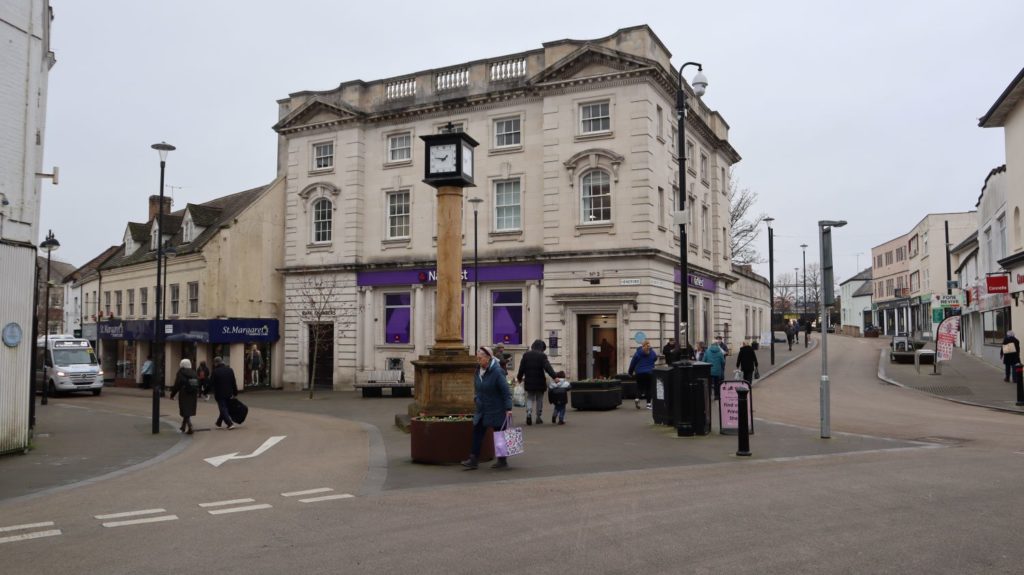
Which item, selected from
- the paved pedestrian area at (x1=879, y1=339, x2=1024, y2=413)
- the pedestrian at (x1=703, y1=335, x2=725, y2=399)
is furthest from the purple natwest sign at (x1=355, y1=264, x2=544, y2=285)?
the paved pedestrian area at (x1=879, y1=339, x2=1024, y2=413)

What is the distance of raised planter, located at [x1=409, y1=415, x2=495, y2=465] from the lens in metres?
11.7

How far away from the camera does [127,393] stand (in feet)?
113

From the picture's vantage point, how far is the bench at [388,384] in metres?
27.4

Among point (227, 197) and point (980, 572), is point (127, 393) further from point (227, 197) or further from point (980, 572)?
point (980, 572)

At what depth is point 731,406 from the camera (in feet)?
46.6

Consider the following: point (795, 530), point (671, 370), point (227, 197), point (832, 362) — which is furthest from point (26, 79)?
point (832, 362)

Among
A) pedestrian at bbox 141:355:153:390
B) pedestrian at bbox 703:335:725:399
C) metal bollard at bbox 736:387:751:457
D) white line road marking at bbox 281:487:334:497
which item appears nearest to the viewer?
white line road marking at bbox 281:487:334:497

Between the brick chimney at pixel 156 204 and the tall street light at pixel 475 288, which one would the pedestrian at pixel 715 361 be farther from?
the brick chimney at pixel 156 204

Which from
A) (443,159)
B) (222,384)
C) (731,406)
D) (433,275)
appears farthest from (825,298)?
(433,275)

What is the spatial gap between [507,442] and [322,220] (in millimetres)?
25193

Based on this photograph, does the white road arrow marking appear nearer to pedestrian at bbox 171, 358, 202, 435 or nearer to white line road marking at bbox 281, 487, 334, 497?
pedestrian at bbox 171, 358, 202, 435

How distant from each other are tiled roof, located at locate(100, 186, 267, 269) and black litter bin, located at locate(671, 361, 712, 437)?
989 inches

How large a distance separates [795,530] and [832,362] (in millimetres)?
33638

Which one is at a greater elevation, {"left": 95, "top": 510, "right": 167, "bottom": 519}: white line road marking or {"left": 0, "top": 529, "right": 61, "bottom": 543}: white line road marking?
{"left": 0, "top": 529, "right": 61, "bottom": 543}: white line road marking
